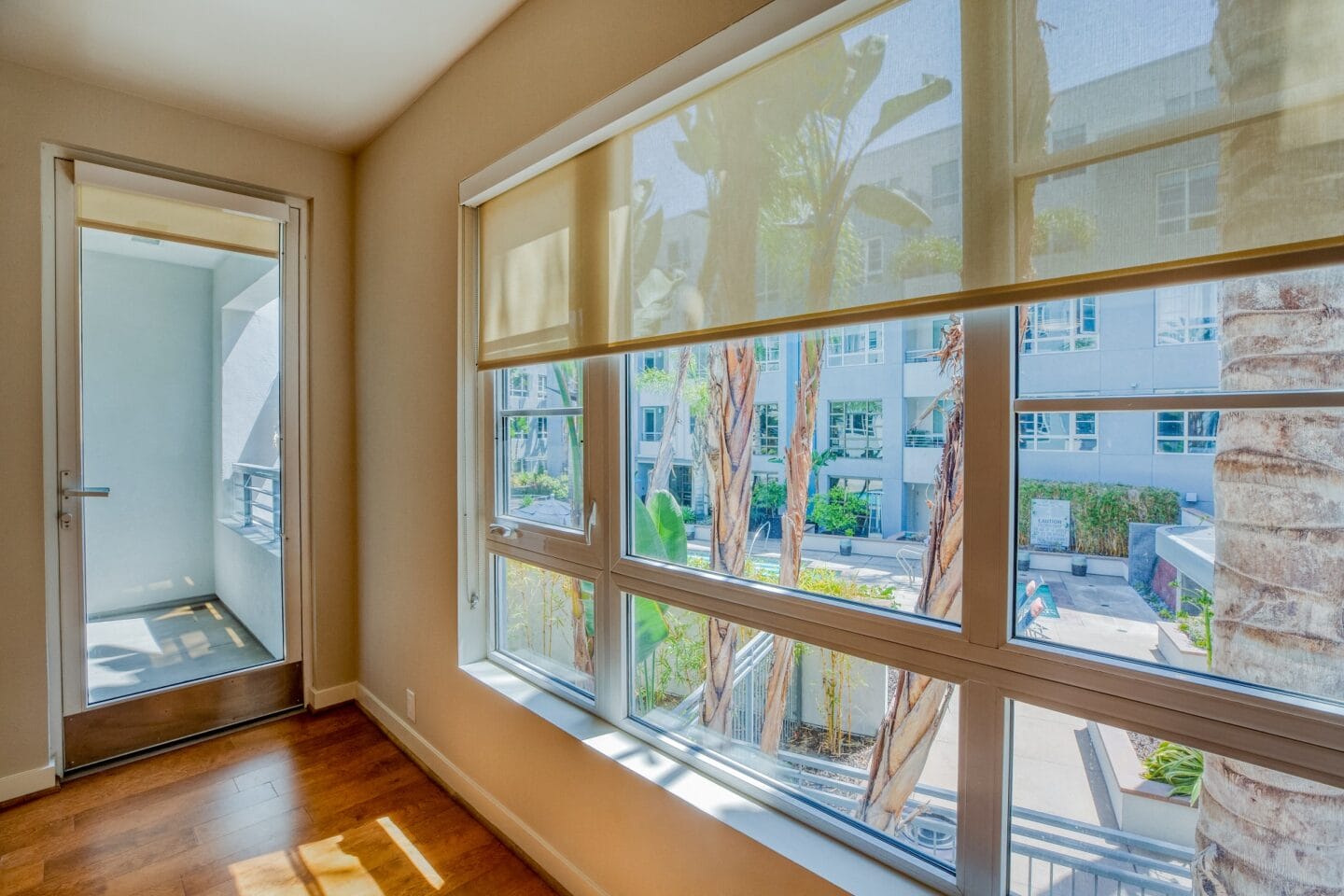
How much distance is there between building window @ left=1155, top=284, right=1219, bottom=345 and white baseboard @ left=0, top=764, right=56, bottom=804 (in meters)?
3.68

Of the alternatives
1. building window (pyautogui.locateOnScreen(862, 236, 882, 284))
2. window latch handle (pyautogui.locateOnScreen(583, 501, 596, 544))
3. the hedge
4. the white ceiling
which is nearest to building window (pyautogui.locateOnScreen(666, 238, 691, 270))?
building window (pyautogui.locateOnScreen(862, 236, 882, 284))

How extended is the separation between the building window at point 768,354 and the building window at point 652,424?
1.15 ft

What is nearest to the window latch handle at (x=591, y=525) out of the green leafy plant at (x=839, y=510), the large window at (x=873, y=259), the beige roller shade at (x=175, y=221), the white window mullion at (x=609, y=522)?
the white window mullion at (x=609, y=522)

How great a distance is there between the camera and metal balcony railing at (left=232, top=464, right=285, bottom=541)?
2945mm

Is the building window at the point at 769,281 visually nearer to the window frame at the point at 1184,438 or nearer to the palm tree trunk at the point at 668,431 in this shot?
the palm tree trunk at the point at 668,431

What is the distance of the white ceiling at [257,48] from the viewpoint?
77.2 inches

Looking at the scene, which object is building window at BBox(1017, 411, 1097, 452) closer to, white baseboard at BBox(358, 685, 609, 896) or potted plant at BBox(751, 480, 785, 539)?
potted plant at BBox(751, 480, 785, 539)

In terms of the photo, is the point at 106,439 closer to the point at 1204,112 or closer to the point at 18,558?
the point at 18,558

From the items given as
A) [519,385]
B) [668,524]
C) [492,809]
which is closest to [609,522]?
[668,524]

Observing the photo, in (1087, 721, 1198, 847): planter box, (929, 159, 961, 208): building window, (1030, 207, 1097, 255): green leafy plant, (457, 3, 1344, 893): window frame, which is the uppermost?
(929, 159, 961, 208): building window

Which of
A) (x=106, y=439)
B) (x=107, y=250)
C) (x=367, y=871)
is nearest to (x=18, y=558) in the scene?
(x=106, y=439)

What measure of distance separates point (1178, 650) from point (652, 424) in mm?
A: 1225

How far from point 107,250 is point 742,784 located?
3124 mm

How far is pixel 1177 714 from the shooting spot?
900 mm
